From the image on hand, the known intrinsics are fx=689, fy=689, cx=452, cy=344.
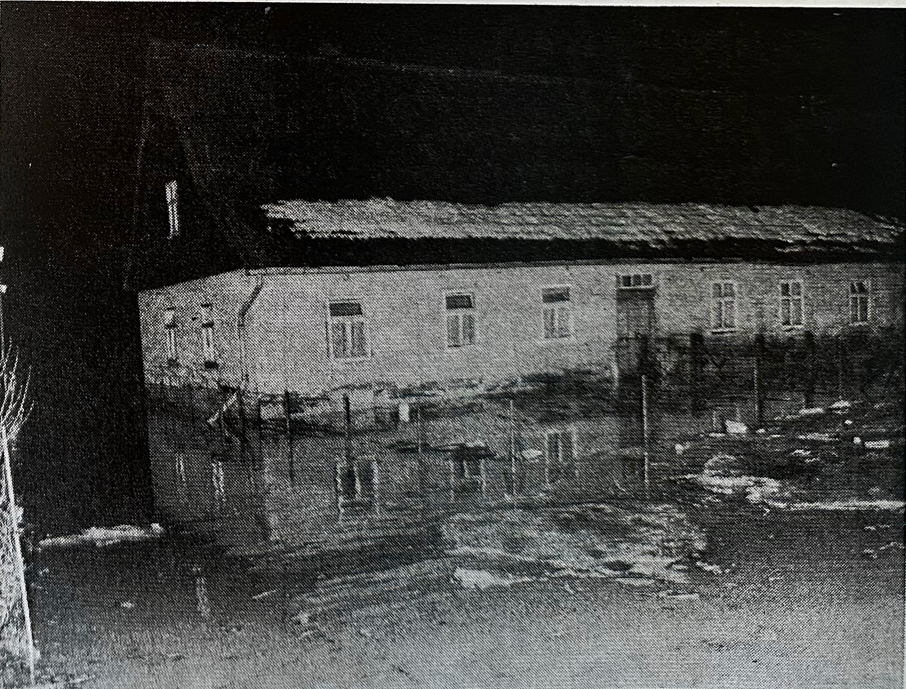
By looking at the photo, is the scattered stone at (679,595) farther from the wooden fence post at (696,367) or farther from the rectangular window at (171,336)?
the rectangular window at (171,336)

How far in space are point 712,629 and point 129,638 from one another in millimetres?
1440

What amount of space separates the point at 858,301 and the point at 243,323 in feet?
5.03

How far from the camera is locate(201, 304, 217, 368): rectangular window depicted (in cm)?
162

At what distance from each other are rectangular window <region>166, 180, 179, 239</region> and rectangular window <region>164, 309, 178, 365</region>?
181mm

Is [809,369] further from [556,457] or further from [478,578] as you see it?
[478,578]

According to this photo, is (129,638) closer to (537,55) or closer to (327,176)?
(327,176)

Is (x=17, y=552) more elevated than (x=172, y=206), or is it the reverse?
(x=172, y=206)

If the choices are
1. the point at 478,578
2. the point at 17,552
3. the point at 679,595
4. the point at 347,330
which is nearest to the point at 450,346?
the point at 347,330

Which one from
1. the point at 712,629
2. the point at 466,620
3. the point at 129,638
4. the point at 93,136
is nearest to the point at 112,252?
the point at 93,136

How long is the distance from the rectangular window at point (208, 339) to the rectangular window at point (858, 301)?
1577 mm

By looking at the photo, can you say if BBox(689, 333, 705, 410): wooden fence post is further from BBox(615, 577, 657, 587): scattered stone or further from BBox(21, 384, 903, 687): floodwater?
BBox(615, 577, 657, 587): scattered stone

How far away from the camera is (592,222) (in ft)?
5.55

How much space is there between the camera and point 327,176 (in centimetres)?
164

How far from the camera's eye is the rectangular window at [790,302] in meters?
1.73
